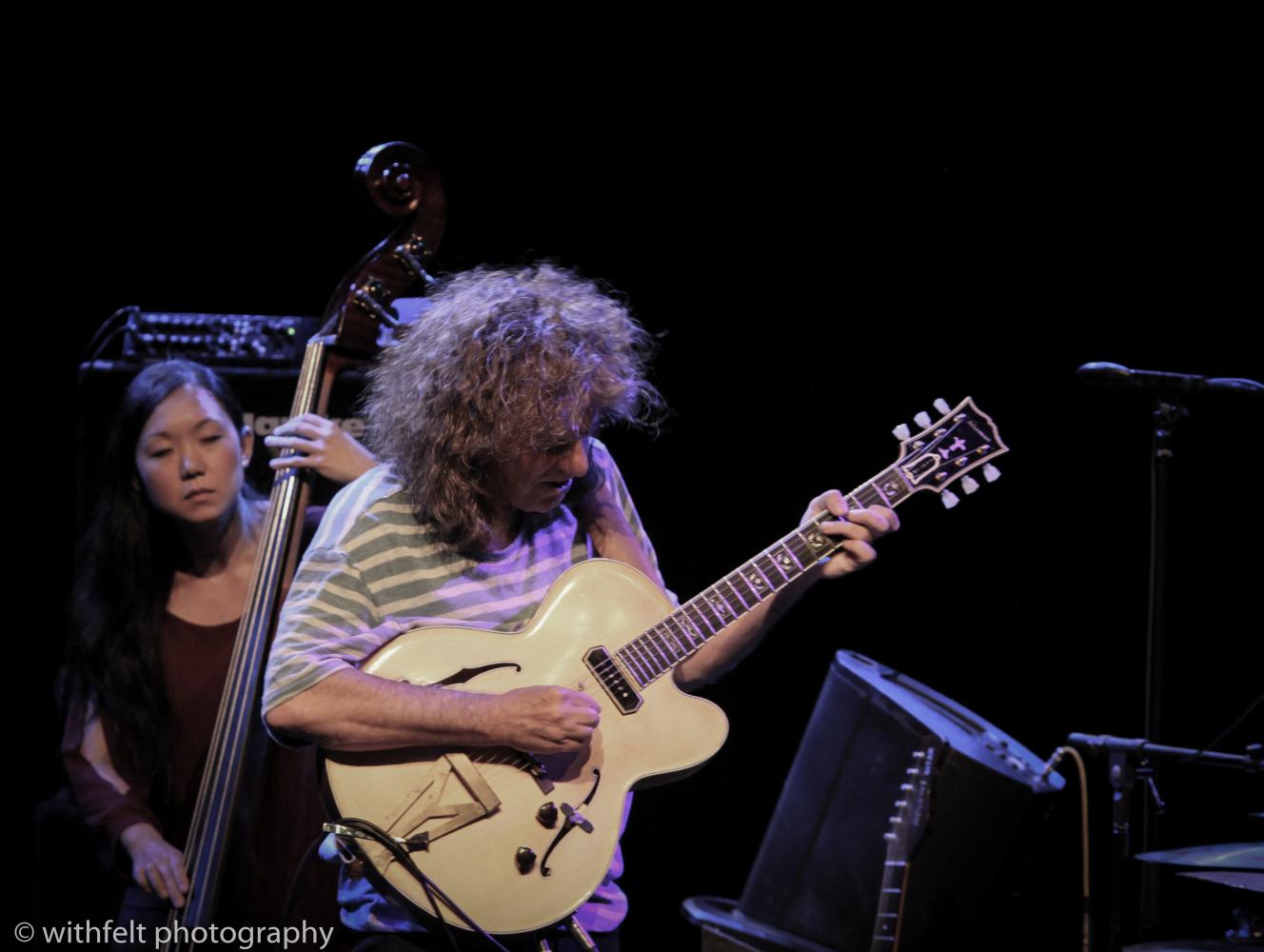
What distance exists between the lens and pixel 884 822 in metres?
3.15

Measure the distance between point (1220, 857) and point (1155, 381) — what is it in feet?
4.08

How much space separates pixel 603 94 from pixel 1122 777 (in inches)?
110

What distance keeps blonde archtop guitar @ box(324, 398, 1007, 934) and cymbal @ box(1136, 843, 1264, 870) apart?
41.6 inches

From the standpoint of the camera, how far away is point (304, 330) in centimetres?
365

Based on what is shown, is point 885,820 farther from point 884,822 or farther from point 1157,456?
point 1157,456

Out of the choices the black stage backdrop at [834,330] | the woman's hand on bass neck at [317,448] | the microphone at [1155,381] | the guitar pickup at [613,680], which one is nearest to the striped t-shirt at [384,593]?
the guitar pickup at [613,680]

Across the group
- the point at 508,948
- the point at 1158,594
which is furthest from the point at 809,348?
the point at 508,948

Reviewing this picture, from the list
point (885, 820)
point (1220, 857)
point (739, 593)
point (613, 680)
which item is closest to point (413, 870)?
point (613, 680)

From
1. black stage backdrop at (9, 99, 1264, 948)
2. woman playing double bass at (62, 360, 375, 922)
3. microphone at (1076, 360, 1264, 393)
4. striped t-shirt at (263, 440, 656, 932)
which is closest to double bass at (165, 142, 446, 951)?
woman playing double bass at (62, 360, 375, 922)

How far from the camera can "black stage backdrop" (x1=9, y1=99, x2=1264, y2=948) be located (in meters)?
3.86

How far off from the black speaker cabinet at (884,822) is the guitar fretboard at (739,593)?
110 centimetres

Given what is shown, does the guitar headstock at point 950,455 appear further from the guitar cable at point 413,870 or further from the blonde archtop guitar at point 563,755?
the guitar cable at point 413,870

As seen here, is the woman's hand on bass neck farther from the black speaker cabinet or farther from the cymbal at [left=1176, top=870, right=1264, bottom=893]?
the cymbal at [left=1176, top=870, right=1264, bottom=893]

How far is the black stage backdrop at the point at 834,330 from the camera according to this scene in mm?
3855
